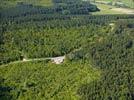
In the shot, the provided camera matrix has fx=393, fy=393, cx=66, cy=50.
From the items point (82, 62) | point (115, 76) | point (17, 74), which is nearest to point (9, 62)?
point (17, 74)

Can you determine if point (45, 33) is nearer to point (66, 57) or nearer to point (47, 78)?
point (66, 57)

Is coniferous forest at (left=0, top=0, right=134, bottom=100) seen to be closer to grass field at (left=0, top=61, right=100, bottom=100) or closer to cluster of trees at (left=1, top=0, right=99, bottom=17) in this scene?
grass field at (left=0, top=61, right=100, bottom=100)

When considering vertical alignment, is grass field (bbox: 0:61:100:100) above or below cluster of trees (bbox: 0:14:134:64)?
below

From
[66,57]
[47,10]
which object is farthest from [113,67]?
[47,10]

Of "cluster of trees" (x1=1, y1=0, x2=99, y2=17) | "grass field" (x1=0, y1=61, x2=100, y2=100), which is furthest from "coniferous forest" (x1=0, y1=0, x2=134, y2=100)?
"cluster of trees" (x1=1, y1=0, x2=99, y2=17)

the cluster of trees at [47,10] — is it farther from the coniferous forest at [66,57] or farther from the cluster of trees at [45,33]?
the cluster of trees at [45,33]

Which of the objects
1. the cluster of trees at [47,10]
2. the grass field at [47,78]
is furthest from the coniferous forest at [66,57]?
the cluster of trees at [47,10]

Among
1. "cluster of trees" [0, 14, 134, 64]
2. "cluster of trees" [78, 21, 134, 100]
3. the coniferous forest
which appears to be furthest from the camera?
"cluster of trees" [0, 14, 134, 64]
